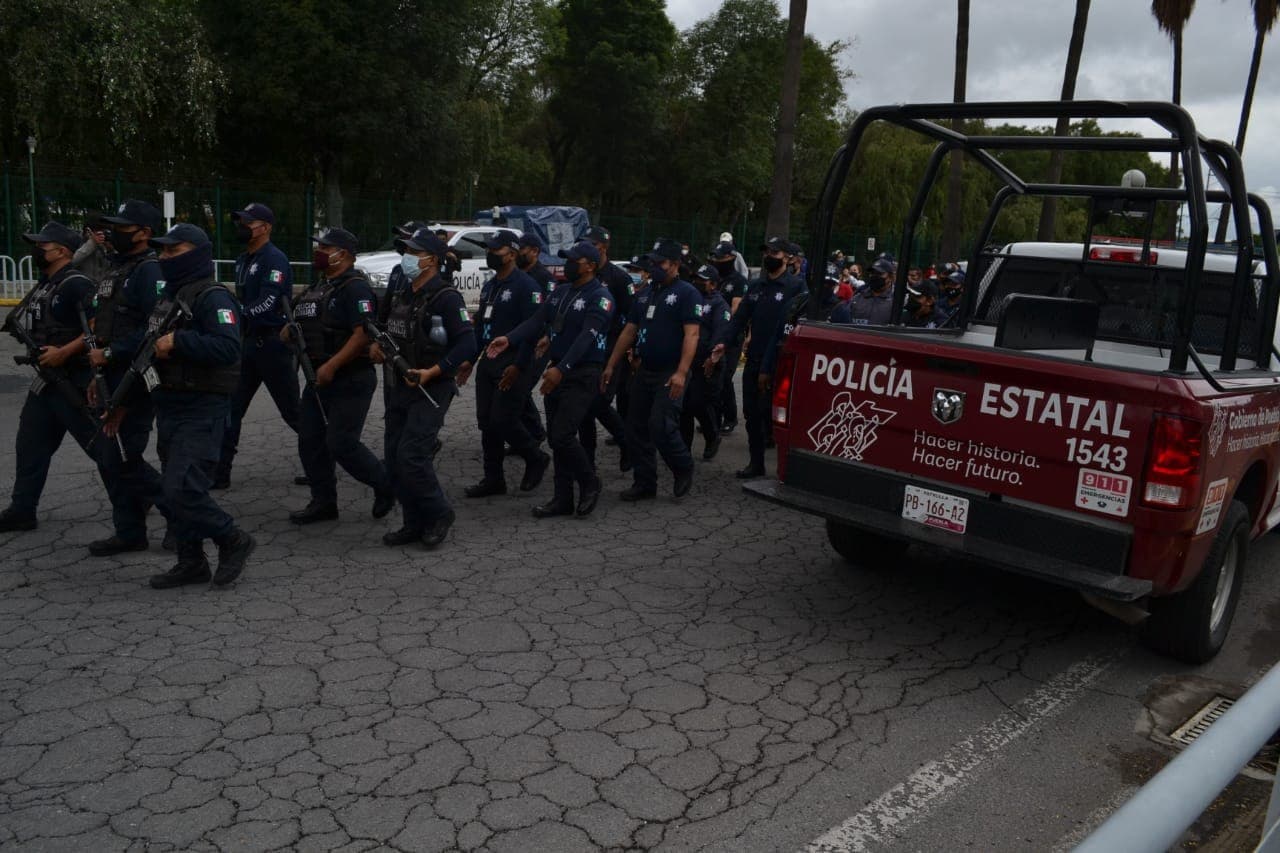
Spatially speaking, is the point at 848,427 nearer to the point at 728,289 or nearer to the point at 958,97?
the point at 728,289

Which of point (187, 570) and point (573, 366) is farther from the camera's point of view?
point (573, 366)

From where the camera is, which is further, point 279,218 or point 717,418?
point 279,218

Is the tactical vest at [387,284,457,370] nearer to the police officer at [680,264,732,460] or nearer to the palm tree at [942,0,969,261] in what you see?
the police officer at [680,264,732,460]

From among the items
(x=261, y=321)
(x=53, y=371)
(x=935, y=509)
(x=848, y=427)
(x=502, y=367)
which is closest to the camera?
(x=935, y=509)

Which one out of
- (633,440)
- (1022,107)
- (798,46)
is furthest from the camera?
(798,46)

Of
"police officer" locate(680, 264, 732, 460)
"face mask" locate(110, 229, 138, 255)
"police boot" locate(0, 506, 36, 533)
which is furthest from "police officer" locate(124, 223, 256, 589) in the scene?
"police officer" locate(680, 264, 732, 460)

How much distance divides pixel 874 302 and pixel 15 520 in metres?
6.35

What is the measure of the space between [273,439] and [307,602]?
403 centimetres

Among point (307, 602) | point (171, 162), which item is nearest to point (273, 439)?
point (307, 602)

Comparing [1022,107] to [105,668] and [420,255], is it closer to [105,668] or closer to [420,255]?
[420,255]

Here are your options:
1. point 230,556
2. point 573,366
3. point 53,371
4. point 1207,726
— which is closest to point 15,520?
point 53,371

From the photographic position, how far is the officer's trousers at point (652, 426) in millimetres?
7441

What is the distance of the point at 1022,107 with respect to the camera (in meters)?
4.55

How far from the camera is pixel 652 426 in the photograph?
749 centimetres
